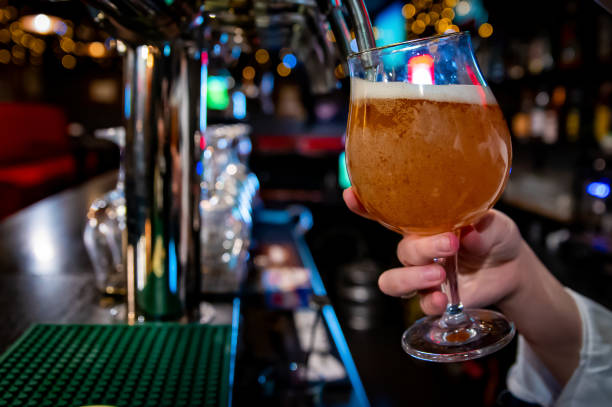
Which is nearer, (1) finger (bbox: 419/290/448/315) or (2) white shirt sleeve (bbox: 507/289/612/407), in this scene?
(1) finger (bbox: 419/290/448/315)

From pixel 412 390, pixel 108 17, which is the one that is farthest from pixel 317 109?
pixel 108 17

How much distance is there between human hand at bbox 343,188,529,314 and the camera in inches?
25.9

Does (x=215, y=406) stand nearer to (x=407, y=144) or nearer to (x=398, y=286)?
(x=398, y=286)

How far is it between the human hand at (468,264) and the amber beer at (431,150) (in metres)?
0.04

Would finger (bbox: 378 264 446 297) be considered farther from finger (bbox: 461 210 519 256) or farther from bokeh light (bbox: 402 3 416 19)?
bokeh light (bbox: 402 3 416 19)

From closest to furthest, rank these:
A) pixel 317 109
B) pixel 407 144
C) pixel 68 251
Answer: pixel 407 144 < pixel 68 251 < pixel 317 109

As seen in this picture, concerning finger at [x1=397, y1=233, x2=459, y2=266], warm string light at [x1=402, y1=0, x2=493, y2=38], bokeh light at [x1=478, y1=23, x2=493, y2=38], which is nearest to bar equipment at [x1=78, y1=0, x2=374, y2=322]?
finger at [x1=397, y1=233, x2=459, y2=266]

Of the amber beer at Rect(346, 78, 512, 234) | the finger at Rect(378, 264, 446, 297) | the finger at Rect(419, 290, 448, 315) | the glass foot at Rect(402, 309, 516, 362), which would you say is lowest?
the glass foot at Rect(402, 309, 516, 362)

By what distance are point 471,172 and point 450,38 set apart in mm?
157

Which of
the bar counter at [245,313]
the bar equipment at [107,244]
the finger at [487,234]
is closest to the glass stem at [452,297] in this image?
the finger at [487,234]

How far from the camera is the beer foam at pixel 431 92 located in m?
0.60

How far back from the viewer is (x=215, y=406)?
2.10 feet

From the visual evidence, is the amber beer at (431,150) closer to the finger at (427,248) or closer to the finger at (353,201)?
the finger at (427,248)

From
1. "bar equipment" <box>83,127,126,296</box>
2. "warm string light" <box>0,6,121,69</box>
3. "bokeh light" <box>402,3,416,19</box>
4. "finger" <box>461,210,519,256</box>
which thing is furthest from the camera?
"warm string light" <box>0,6,121,69</box>
